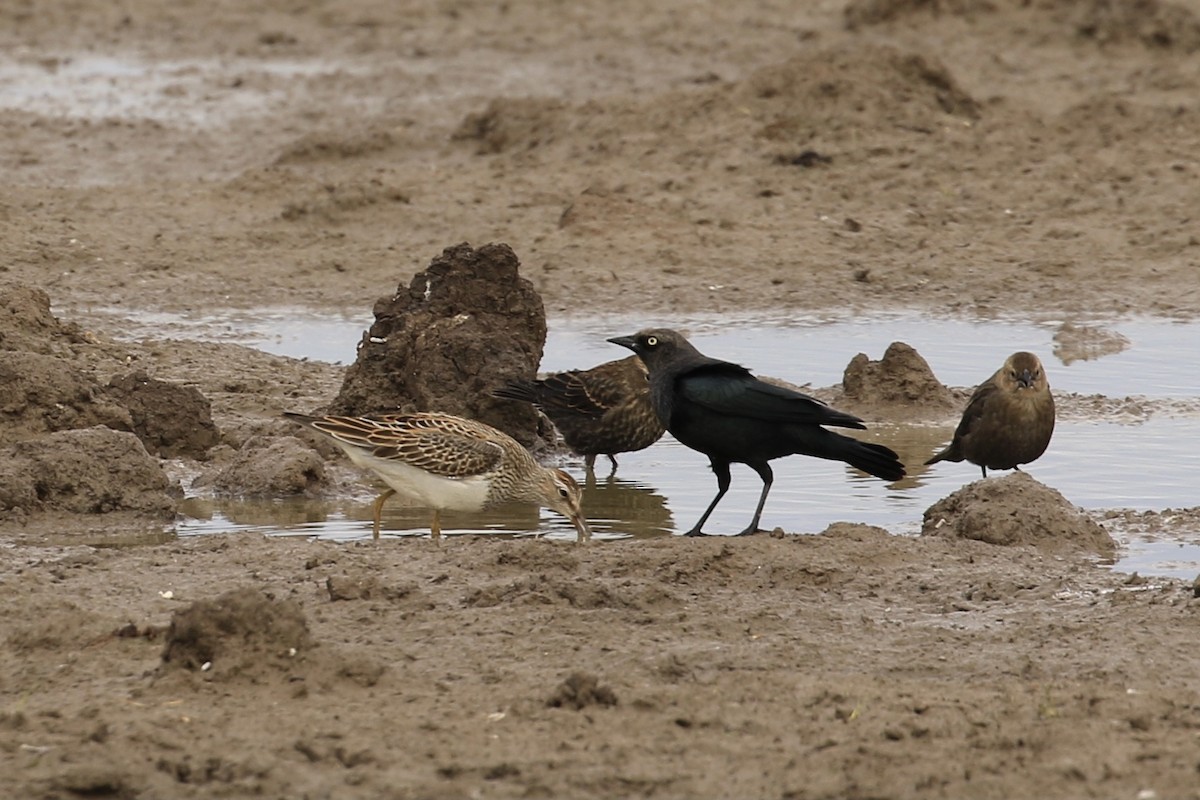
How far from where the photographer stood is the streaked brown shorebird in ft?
31.2

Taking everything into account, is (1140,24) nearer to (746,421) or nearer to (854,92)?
(854,92)

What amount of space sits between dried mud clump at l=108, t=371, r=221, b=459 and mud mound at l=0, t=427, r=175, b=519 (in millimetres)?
Result: 1041

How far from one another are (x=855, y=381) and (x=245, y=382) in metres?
3.55

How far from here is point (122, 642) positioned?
7293 mm

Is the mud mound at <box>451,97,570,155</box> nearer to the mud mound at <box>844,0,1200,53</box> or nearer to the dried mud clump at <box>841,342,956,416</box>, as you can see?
the mud mound at <box>844,0,1200,53</box>

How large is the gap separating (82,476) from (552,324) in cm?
522

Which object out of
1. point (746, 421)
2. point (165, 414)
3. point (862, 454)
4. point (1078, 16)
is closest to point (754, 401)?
point (746, 421)

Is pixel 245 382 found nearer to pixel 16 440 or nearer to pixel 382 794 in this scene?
pixel 16 440

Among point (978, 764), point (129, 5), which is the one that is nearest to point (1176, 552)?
point (978, 764)

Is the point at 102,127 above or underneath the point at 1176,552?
above

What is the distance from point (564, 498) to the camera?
9758mm

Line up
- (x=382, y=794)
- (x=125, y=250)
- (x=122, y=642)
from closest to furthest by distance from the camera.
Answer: (x=382, y=794), (x=122, y=642), (x=125, y=250)

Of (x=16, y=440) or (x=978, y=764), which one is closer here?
(x=978, y=764)

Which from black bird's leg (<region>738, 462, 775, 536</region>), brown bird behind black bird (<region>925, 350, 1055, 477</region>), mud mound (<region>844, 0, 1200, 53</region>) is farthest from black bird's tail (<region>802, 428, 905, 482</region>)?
mud mound (<region>844, 0, 1200, 53</region>)
